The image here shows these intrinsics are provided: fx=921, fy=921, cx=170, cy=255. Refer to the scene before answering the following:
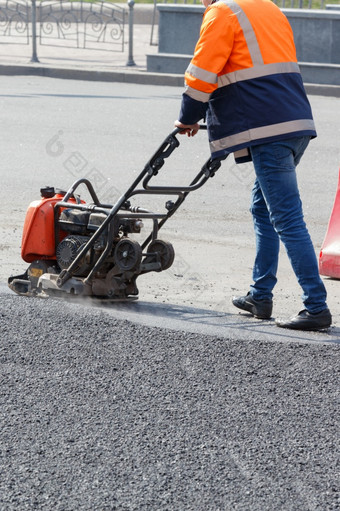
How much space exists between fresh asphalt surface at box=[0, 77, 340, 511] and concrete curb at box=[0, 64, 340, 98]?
9866 mm

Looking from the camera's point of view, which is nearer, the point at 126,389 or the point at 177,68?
the point at 126,389

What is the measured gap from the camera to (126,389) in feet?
12.7

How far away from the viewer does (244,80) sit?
4504mm

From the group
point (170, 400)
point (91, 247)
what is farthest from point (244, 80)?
point (170, 400)

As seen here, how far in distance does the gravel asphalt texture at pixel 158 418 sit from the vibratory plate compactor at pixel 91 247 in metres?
0.25

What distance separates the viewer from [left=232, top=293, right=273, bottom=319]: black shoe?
5.02 meters

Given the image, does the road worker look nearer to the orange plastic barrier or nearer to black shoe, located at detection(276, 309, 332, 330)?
black shoe, located at detection(276, 309, 332, 330)

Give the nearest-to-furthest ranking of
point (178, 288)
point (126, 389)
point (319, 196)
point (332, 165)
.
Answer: point (126, 389)
point (178, 288)
point (319, 196)
point (332, 165)

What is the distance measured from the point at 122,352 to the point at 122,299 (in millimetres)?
825

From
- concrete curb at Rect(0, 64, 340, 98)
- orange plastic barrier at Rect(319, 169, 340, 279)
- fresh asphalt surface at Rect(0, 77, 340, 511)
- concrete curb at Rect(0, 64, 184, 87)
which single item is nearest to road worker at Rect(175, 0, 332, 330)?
fresh asphalt surface at Rect(0, 77, 340, 511)

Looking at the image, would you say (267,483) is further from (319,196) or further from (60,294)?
(319,196)

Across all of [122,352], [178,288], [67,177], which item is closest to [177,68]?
[67,177]

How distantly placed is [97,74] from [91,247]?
11.9m

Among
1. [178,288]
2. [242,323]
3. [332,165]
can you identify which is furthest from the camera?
[332,165]
